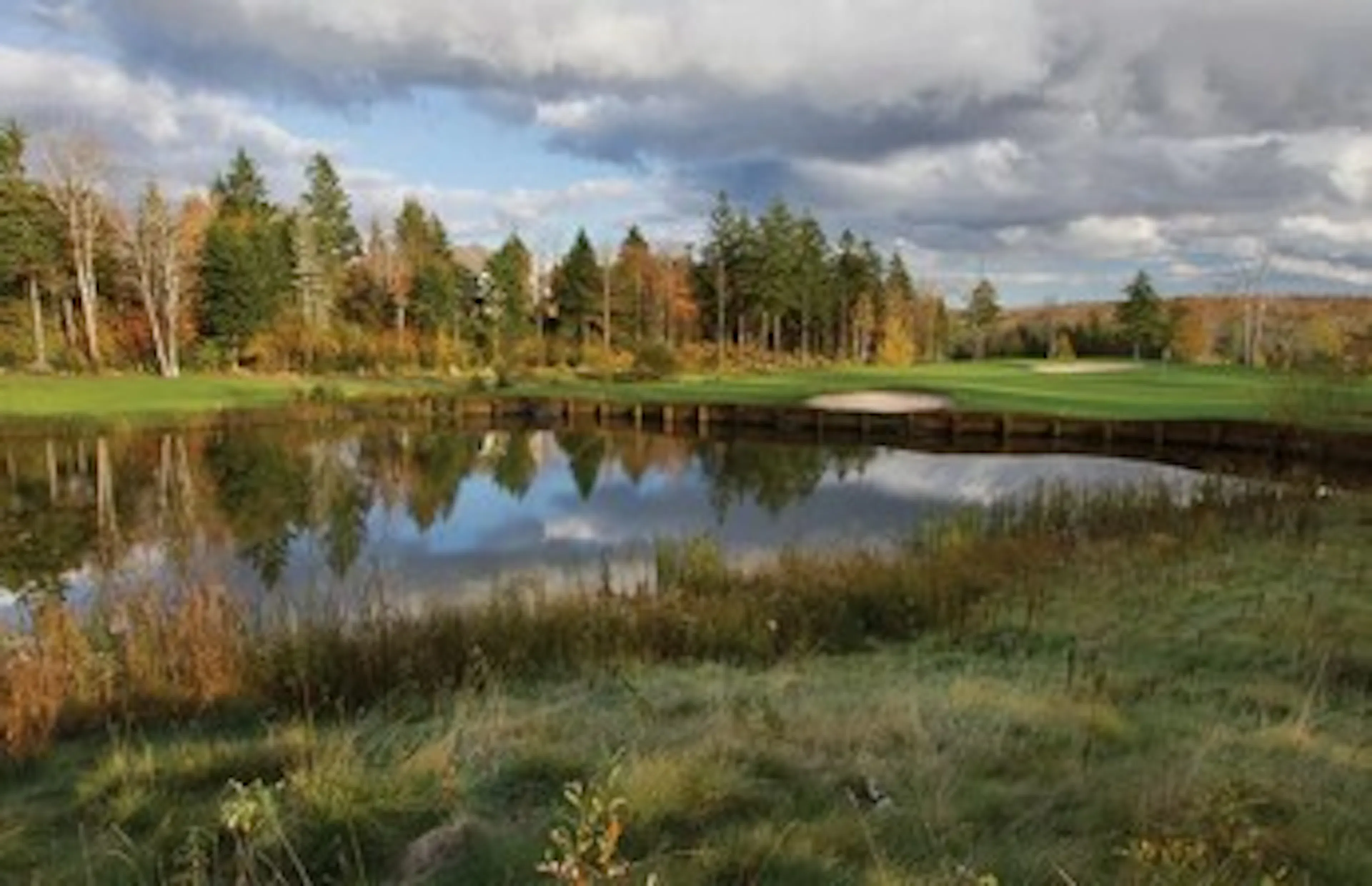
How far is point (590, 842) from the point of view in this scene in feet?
8.51

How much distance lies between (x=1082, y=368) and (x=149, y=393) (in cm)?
5347

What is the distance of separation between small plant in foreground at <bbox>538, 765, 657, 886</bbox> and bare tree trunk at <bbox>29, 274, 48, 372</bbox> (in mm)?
51633

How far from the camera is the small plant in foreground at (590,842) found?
96.8 inches

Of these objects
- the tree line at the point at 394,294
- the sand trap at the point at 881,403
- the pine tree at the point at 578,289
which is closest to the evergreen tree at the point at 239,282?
the tree line at the point at 394,294

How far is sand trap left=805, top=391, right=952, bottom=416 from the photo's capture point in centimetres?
4238

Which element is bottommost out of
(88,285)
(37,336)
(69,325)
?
(37,336)

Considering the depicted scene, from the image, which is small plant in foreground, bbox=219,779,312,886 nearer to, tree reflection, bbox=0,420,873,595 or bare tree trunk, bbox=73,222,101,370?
tree reflection, bbox=0,420,873,595

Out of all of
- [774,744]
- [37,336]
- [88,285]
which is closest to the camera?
[774,744]

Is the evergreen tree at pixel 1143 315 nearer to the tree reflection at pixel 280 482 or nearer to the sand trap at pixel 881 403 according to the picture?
the sand trap at pixel 881 403

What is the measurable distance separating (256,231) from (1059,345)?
207ft

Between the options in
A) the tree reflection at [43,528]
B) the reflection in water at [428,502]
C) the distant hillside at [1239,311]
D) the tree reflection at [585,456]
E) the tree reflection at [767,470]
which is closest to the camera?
the tree reflection at [43,528]

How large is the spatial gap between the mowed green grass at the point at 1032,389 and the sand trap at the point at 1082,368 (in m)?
0.73

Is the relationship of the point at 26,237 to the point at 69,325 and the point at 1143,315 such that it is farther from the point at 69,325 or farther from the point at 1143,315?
the point at 1143,315

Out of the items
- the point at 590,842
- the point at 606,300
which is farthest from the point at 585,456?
the point at 606,300
